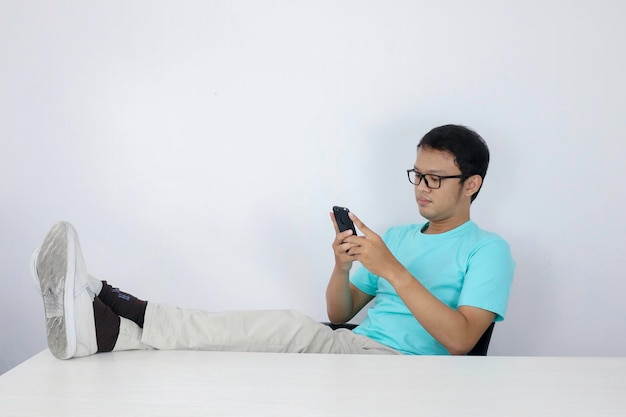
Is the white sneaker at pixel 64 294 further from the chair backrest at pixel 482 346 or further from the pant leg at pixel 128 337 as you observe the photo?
the chair backrest at pixel 482 346

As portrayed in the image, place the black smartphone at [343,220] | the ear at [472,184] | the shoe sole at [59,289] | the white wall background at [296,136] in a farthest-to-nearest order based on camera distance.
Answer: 1. the white wall background at [296,136]
2. the ear at [472,184]
3. the black smartphone at [343,220]
4. the shoe sole at [59,289]

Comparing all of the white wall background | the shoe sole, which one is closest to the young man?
the shoe sole

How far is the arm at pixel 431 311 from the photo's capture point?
6.82 feet

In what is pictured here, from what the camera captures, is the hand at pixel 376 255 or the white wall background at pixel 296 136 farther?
the white wall background at pixel 296 136

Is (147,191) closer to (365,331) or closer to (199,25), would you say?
(199,25)

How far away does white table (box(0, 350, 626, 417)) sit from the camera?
1.54 metres

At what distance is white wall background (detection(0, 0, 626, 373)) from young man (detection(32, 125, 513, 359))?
529mm

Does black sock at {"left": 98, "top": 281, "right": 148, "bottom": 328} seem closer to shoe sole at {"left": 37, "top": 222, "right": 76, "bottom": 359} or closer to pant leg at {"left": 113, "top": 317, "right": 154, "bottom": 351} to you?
pant leg at {"left": 113, "top": 317, "right": 154, "bottom": 351}

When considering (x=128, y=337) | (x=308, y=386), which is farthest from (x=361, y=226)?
(x=128, y=337)

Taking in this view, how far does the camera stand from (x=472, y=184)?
240 centimetres

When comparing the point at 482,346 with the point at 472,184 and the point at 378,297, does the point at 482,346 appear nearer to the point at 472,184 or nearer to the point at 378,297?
the point at 378,297

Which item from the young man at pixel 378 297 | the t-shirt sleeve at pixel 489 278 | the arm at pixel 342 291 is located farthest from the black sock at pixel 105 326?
the t-shirt sleeve at pixel 489 278

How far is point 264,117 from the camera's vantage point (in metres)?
2.97

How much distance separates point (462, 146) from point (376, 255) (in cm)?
51
